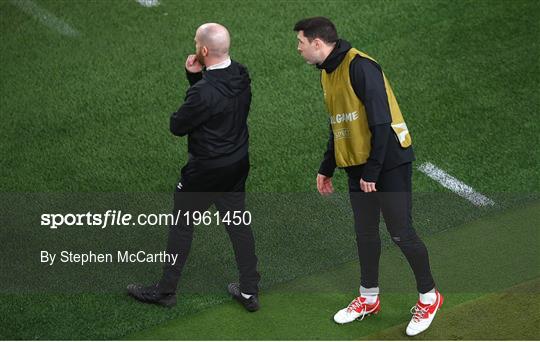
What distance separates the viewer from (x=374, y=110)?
607 cm

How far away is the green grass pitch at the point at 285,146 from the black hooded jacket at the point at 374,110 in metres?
1.19

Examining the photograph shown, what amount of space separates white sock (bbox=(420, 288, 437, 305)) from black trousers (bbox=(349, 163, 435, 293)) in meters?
0.03

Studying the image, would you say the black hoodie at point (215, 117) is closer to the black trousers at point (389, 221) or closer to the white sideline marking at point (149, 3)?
the black trousers at point (389, 221)

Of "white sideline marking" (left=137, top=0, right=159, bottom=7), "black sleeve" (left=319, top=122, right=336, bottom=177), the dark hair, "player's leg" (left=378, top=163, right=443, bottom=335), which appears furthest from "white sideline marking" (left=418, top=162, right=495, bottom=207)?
"white sideline marking" (left=137, top=0, right=159, bottom=7)

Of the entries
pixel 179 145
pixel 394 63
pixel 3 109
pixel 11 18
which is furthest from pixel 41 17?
pixel 394 63

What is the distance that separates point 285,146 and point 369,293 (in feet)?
6.61

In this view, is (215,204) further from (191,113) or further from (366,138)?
(366,138)

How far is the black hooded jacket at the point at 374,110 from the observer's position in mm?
6078

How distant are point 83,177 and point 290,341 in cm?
240

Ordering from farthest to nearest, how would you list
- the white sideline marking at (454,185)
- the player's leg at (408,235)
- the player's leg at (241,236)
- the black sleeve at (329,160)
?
the white sideline marking at (454,185) < the player's leg at (241,236) < the black sleeve at (329,160) < the player's leg at (408,235)

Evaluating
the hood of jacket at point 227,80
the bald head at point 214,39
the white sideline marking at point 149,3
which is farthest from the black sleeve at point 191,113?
the white sideline marking at point 149,3

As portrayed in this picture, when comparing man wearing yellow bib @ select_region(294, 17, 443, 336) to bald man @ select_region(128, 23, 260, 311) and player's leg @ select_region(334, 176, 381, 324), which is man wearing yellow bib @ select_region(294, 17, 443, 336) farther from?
bald man @ select_region(128, 23, 260, 311)

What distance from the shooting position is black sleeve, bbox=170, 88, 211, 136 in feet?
20.3

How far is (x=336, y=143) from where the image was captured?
6391 mm
